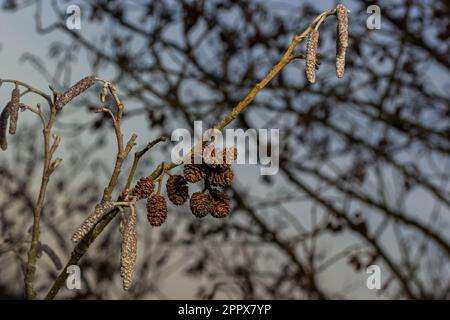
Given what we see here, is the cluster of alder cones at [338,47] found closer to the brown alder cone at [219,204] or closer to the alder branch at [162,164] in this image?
the alder branch at [162,164]

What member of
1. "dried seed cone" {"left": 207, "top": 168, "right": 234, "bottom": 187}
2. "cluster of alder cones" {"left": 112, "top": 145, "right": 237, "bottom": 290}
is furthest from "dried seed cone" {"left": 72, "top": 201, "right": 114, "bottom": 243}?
"dried seed cone" {"left": 207, "top": 168, "right": 234, "bottom": 187}

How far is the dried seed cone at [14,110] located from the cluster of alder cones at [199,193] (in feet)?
0.62

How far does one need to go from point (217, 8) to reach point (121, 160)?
2.49m

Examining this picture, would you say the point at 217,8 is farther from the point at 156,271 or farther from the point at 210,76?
the point at 156,271

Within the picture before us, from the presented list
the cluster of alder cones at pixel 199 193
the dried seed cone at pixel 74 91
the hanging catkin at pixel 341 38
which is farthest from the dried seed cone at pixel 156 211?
the hanging catkin at pixel 341 38

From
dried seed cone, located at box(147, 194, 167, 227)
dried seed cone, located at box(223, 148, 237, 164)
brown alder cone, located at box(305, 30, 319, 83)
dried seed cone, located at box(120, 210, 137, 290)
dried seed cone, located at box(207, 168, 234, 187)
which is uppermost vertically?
brown alder cone, located at box(305, 30, 319, 83)

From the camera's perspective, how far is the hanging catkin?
0.79 metres

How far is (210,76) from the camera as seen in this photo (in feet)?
10.3

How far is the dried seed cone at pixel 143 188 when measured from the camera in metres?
0.72

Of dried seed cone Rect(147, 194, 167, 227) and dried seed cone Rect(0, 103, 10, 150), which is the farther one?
dried seed cone Rect(0, 103, 10, 150)

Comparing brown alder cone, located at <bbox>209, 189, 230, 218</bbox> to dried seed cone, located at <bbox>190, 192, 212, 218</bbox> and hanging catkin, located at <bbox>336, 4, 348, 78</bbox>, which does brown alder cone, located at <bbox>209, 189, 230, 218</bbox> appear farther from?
hanging catkin, located at <bbox>336, 4, 348, 78</bbox>
